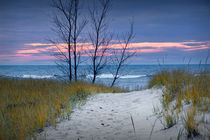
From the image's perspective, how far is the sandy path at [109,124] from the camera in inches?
125

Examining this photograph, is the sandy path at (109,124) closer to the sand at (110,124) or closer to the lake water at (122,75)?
the sand at (110,124)

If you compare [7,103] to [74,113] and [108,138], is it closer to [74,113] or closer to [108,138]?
[74,113]

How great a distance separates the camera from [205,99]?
324 centimetres

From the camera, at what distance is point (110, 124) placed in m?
4.01

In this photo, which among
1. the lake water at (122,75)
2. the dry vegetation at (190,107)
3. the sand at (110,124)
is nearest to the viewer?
the dry vegetation at (190,107)

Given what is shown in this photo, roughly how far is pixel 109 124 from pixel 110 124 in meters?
0.02

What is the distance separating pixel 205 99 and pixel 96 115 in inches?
106

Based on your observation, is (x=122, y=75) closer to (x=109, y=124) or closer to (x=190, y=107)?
(x=109, y=124)

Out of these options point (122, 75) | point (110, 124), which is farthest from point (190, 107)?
point (122, 75)

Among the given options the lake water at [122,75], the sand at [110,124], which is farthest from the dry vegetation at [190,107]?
the lake water at [122,75]

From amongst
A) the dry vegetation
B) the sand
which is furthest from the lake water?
the sand

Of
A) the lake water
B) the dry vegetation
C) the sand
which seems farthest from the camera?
the lake water

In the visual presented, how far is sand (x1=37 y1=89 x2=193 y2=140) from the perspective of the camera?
3105mm

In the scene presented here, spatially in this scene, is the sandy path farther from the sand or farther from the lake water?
the lake water
